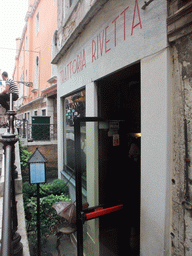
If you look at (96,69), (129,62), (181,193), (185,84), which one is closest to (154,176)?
(181,193)

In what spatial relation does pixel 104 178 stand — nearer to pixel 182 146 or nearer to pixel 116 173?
pixel 116 173

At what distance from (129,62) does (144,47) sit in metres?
0.35

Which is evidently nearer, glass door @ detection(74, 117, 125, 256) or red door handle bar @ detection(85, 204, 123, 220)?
red door handle bar @ detection(85, 204, 123, 220)

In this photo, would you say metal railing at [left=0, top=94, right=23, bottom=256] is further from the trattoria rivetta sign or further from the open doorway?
the trattoria rivetta sign

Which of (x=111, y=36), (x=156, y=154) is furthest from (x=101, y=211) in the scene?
(x=111, y=36)

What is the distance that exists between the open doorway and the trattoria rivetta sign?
51 centimetres

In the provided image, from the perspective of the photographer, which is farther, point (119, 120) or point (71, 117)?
point (71, 117)

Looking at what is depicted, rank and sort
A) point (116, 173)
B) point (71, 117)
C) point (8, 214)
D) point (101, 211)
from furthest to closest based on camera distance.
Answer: point (71, 117) → point (116, 173) → point (101, 211) → point (8, 214)

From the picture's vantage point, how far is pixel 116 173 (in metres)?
3.71

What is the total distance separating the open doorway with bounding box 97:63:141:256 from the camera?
3.57 meters

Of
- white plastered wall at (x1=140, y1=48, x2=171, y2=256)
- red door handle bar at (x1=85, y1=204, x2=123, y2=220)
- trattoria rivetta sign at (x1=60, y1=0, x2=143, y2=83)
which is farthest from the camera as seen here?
red door handle bar at (x1=85, y1=204, x2=123, y2=220)

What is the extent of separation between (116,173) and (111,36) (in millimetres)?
2493

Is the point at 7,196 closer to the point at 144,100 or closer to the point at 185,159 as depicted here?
the point at 185,159

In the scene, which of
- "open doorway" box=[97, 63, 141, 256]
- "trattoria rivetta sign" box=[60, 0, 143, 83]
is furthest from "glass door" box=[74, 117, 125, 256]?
"trattoria rivetta sign" box=[60, 0, 143, 83]
